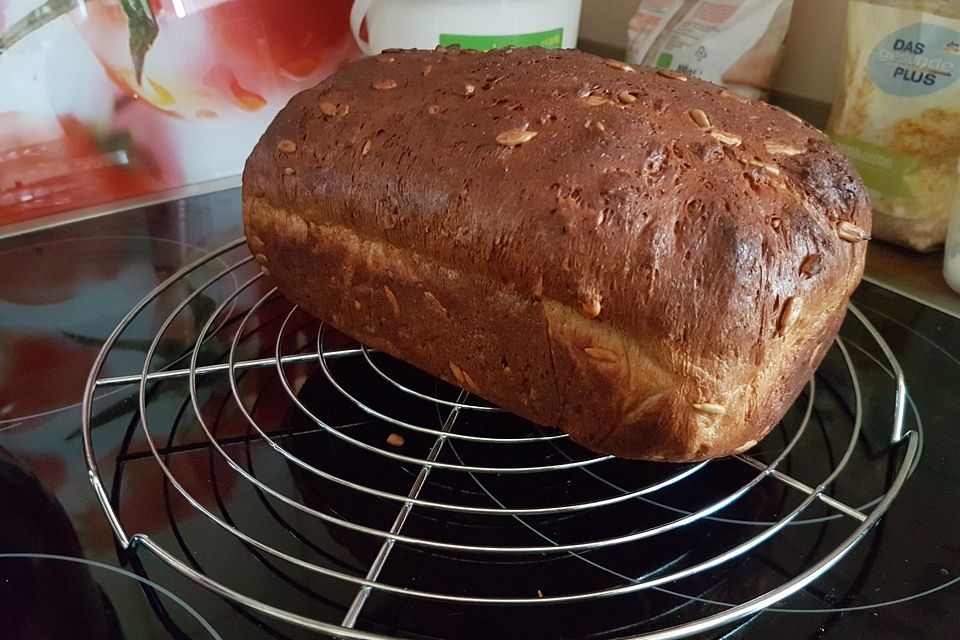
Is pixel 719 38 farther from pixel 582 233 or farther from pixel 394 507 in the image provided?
pixel 394 507

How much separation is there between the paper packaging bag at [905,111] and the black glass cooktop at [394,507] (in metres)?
0.18

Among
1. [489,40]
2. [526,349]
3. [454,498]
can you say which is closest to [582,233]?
[526,349]

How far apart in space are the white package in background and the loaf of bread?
1.41 feet

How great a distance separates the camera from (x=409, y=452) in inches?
28.0

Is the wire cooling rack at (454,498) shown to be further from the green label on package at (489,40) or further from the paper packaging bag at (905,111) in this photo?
the green label on package at (489,40)

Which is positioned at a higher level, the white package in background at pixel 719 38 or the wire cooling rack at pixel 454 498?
the white package in background at pixel 719 38

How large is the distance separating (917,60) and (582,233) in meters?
0.62

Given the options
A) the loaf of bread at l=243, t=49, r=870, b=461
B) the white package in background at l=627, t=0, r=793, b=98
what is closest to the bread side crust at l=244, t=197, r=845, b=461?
the loaf of bread at l=243, t=49, r=870, b=461

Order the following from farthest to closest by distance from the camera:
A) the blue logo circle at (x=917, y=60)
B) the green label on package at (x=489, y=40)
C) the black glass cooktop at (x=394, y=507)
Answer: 1. the green label on package at (x=489, y=40)
2. the blue logo circle at (x=917, y=60)
3. the black glass cooktop at (x=394, y=507)

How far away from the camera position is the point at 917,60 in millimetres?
899

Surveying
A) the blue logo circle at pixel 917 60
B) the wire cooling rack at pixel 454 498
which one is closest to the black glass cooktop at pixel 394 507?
the wire cooling rack at pixel 454 498

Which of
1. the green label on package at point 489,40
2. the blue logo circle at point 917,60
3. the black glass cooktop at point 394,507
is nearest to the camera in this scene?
the black glass cooktop at point 394,507

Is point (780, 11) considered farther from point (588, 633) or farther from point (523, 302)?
point (588, 633)

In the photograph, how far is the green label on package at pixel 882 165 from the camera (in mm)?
953
